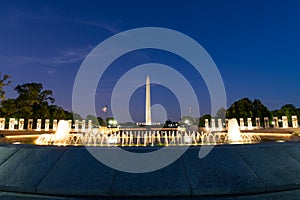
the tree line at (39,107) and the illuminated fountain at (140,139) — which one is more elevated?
the tree line at (39,107)

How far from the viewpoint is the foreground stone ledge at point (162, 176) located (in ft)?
14.7

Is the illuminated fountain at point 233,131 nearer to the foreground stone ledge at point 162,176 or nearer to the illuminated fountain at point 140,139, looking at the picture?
the illuminated fountain at point 140,139

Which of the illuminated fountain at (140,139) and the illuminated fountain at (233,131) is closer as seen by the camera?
the illuminated fountain at (140,139)

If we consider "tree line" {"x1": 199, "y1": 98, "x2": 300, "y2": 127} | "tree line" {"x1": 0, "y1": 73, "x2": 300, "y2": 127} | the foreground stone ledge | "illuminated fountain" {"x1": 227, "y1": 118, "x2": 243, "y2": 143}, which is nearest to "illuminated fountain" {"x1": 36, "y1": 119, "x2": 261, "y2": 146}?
"illuminated fountain" {"x1": 227, "y1": 118, "x2": 243, "y2": 143}

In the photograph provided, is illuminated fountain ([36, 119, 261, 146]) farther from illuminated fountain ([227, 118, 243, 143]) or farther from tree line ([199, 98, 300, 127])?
tree line ([199, 98, 300, 127])

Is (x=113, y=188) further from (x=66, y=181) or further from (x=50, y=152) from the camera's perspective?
(x=50, y=152)

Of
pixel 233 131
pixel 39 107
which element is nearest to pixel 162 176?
pixel 233 131

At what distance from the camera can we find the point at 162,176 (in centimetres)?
476

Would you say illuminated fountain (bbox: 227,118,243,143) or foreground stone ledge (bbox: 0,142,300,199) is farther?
illuminated fountain (bbox: 227,118,243,143)

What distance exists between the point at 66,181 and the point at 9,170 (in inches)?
68.2

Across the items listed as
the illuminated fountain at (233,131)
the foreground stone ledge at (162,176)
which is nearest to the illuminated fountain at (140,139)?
the illuminated fountain at (233,131)

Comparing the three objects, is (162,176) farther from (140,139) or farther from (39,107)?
(39,107)

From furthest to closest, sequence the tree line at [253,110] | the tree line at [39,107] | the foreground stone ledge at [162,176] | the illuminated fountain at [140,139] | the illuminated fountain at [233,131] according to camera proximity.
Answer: the tree line at [253,110]
the tree line at [39,107]
the illuminated fountain at [233,131]
the illuminated fountain at [140,139]
the foreground stone ledge at [162,176]

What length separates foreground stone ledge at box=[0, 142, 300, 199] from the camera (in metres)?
4.49
